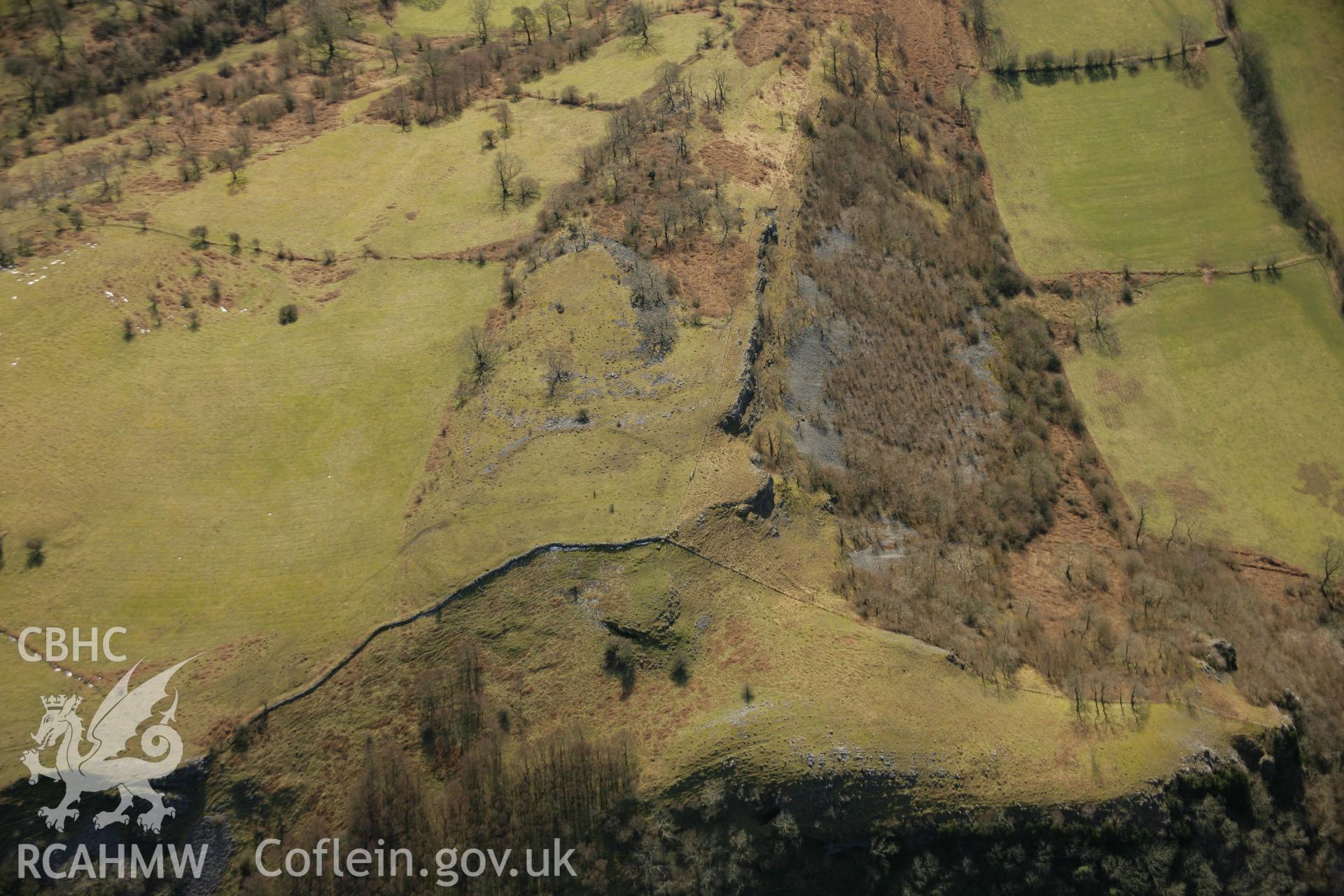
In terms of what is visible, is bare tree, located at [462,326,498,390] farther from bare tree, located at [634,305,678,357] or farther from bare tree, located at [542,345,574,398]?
bare tree, located at [634,305,678,357]

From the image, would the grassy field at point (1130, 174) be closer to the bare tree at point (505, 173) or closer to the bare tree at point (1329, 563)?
the bare tree at point (1329, 563)

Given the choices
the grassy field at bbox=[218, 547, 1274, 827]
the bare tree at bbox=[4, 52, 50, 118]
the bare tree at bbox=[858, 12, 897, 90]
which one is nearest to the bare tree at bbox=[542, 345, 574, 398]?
the grassy field at bbox=[218, 547, 1274, 827]

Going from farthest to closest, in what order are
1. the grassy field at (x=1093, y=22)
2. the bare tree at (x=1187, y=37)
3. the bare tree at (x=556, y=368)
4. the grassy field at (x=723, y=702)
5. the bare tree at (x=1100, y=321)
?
the grassy field at (x=1093, y=22) < the bare tree at (x=1187, y=37) < the bare tree at (x=1100, y=321) < the bare tree at (x=556, y=368) < the grassy field at (x=723, y=702)

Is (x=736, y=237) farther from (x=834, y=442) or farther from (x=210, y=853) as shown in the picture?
(x=210, y=853)

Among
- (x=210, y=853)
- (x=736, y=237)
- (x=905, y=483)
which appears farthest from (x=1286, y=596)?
(x=210, y=853)

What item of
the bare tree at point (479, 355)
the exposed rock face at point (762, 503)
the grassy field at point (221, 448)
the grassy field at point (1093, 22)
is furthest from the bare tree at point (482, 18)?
the exposed rock face at point (762, 503)

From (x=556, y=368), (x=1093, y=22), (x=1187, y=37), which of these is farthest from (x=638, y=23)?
(x=1187, y=37)
